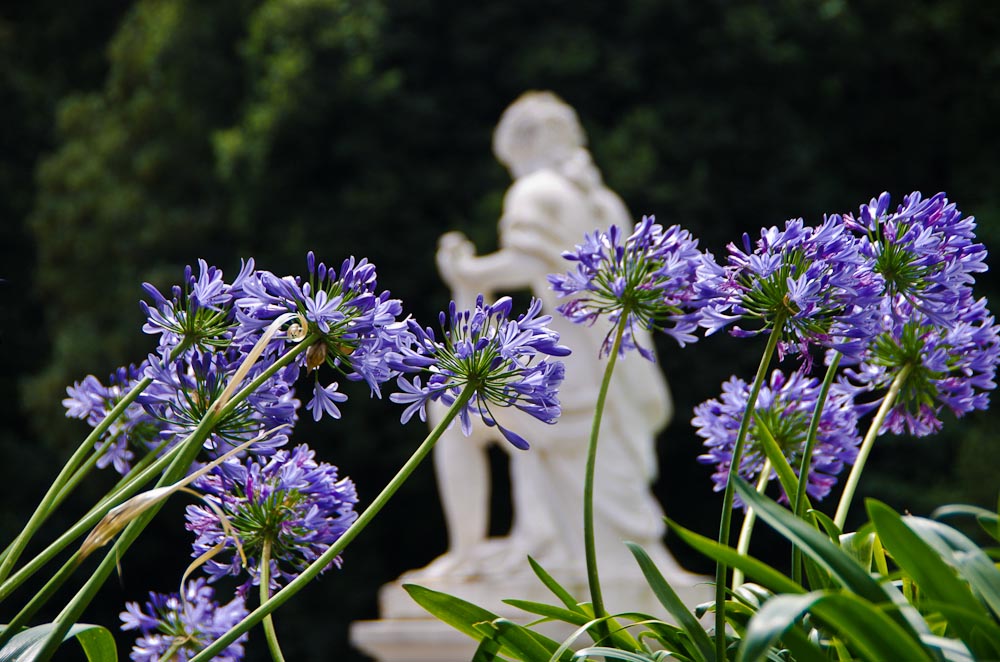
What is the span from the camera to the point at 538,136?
19.2 ft

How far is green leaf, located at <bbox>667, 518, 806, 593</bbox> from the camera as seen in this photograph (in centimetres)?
64

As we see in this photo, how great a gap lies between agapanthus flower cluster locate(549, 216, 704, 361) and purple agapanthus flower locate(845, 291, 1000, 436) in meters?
0.16

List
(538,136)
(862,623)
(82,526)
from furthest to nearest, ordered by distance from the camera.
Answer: (538,136) < (82,526) < (862,623)

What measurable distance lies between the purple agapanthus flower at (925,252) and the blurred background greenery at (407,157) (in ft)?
25.9

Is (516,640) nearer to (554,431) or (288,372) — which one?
(288,372)

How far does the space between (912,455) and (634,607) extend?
4.55 metres

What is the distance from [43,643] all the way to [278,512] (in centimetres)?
25

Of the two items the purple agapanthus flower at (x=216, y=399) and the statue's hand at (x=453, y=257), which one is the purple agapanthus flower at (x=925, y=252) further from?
the statue's hand at (x=453, y=257)

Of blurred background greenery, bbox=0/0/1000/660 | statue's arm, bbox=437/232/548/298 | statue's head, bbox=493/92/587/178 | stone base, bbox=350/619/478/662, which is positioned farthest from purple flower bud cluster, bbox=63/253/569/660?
blurred background greenery, bbox=0/0/1000/660

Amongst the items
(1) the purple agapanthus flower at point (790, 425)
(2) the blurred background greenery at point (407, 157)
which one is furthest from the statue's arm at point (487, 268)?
(1) the purple agapanthus flower at point (790, 425)

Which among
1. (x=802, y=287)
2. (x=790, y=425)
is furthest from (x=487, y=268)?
(x=802, y=287)

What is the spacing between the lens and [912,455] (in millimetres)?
9016

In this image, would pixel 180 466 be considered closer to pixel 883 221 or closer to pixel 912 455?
pixel 883 221

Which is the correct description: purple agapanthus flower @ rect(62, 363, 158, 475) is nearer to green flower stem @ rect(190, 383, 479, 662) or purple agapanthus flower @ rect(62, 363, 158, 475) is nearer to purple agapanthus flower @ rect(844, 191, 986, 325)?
green flower stem @ rect(190, 383, 479, 662)
